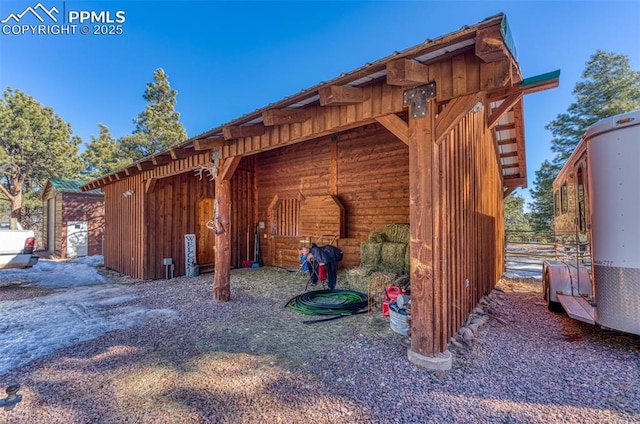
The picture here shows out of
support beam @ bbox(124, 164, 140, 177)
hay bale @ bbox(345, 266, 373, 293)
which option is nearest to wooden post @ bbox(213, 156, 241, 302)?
hay bale @ bbox(345, 266, 373, 293)

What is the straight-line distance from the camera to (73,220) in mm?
12672

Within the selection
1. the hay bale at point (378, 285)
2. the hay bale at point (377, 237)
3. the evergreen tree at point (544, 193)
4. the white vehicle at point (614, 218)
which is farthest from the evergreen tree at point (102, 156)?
the evergreen tree at point (544, 193)

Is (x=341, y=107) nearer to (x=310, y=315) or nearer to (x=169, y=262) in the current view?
(x=310, y=315)

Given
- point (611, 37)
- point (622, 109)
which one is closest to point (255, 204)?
point (622, 109)

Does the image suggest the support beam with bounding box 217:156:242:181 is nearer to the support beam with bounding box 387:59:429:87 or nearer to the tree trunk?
the support beam with bounding box 387:59:429:87

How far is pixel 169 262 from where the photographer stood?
7.55m

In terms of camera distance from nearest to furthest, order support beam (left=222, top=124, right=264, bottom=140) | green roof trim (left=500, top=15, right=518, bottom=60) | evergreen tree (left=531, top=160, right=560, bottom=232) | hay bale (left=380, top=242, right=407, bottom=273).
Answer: green roof trim (left=500, top=15, right=518, bottom=60), support beam (left=222, top=124, right=264, bottom=140), hay bale (left=380, top=242, right=407, bottom=273), evergreen tree (left=531, top=160, right=560, bottom=232)

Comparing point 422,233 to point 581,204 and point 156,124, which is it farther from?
point 156,124

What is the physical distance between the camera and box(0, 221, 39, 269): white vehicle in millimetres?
6465

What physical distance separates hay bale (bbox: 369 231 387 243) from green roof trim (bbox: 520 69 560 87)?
411 centimetres

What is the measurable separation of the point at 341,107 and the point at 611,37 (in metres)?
18.1

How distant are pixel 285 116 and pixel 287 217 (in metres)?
5.27

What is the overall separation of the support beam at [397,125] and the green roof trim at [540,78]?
1.08 meters

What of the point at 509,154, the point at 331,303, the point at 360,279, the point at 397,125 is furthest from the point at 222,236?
the point at 509,154
